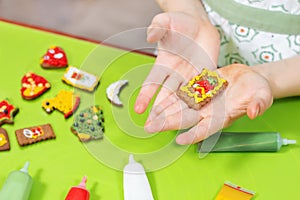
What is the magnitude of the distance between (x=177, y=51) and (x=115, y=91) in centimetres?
11

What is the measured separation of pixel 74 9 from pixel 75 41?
0.94m

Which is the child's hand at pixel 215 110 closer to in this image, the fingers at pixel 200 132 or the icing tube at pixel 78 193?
the fingers at pixel 200 132

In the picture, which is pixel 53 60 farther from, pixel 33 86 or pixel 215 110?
pixel 215 110

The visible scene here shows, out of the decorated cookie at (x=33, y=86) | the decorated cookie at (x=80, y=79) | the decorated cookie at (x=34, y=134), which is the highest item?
the decorated cookie at (x=80, y=79)

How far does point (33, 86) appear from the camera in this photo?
2.47 ft

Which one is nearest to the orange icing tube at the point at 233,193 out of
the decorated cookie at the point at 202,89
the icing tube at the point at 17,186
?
the decorated cookie at the point at 202,89

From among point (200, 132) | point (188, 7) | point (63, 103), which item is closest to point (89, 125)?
point (63, 103)

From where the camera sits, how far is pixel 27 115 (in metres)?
0.72

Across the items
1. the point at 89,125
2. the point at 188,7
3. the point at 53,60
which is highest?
the point at 188,7

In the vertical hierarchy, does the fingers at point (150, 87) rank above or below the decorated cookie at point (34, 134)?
above

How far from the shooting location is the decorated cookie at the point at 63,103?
2.39ft

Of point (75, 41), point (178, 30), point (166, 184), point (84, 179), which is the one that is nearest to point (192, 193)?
point (166, 184)

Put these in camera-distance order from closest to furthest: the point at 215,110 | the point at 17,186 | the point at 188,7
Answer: the point at 17,186 < the point at 215,110 < the point at 188,7

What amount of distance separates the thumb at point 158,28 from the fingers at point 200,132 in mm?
132
